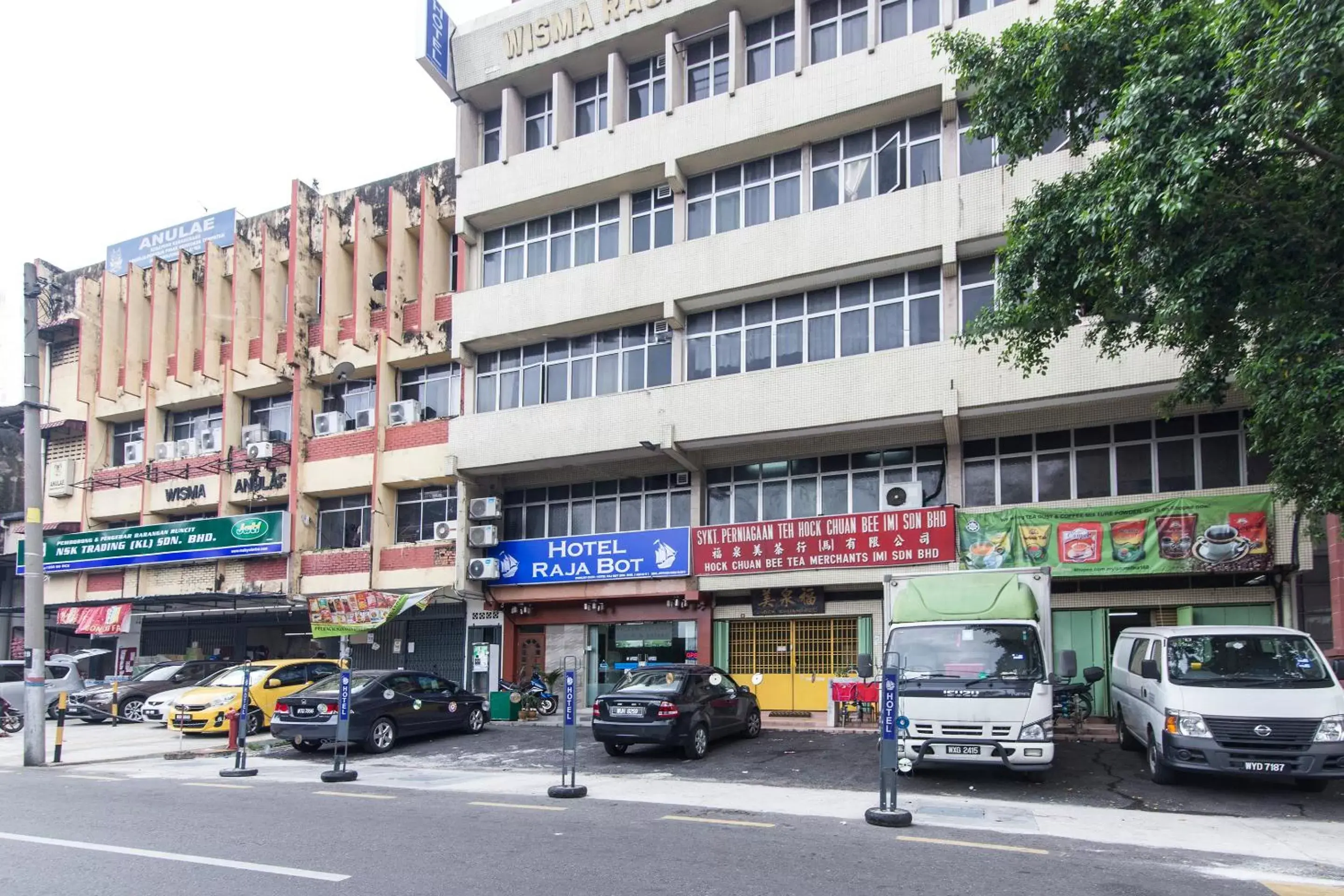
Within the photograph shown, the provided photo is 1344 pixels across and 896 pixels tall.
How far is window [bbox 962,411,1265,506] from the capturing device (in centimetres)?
1934

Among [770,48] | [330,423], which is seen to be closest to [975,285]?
[770,48]

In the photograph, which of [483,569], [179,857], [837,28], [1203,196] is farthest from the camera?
[483,569]

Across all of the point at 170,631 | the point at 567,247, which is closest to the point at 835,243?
the point at 567,247

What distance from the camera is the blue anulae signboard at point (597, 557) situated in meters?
23.5

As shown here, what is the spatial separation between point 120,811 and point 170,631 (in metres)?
23.8

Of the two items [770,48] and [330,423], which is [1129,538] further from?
[330,423]

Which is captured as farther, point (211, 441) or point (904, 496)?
point (211, 441)

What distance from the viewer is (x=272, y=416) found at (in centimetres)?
3111

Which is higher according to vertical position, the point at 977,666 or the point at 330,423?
the point at 330,423

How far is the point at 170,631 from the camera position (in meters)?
32.9

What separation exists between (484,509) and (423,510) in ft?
9.68

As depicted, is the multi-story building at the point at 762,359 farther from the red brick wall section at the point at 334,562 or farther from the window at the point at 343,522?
the window at the point at 343,522

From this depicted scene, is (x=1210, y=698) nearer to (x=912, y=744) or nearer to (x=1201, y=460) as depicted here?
(x=912, y=744)

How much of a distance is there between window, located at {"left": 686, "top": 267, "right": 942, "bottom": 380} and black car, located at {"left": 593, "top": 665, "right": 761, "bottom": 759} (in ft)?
26.8
